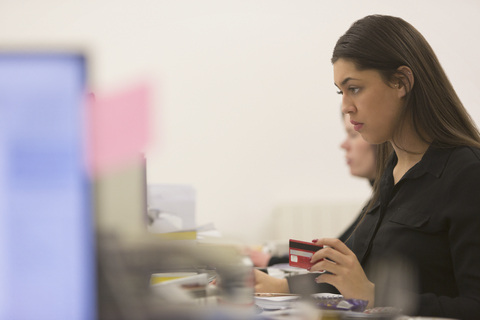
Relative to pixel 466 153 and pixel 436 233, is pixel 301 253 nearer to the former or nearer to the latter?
pixel 436 233

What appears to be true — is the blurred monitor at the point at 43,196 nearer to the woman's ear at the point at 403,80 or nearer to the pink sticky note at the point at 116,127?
the pink sticky note at the point at 116,127

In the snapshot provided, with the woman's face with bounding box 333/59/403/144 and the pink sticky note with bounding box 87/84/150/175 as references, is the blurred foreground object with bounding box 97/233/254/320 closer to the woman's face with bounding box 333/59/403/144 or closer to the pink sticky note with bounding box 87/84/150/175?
the pink sticky note with bounding box 87/84/150/175

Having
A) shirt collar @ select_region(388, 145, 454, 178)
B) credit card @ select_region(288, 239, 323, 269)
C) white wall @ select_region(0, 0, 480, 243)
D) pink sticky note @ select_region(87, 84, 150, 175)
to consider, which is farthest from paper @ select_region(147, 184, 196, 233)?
white wall @ select_region(0, 0, 480, 243)

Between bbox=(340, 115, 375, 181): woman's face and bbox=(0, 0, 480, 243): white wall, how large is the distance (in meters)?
1.28

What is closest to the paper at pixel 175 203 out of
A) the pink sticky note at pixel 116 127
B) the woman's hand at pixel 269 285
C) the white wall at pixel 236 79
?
the woman's hand at pixel 269 285

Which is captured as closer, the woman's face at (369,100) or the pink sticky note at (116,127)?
the pink sticky note at (116,127)

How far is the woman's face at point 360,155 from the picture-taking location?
1.77m

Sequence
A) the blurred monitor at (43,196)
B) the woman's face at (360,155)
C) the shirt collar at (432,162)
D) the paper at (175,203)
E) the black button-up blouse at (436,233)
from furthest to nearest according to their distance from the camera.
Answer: the woman's face at (360,155), the paper at (175,203), the shirt collar at (432,162), the black button-up blouse at (436,233), the blurred monitor at (43,196)

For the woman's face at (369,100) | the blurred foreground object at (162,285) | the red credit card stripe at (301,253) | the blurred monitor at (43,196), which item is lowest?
the red credit card stripe at (301,253)

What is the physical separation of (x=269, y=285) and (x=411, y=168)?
442 millimetres

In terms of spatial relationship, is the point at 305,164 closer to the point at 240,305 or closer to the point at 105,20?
the point at 105,20

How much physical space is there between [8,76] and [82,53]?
0.23ft

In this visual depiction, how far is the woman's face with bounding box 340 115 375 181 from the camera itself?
5.79 feet

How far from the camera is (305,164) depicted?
A: 10.2 ft
